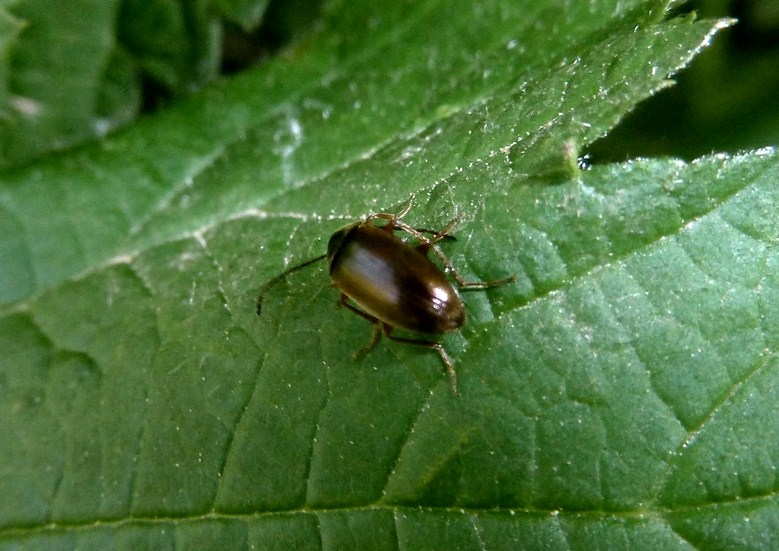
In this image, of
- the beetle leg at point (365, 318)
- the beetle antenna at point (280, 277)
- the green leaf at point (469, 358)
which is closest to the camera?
the green leaf at point (469, 358)

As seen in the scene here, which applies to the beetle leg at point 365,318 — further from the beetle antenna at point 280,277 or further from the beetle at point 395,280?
the beetle antenna at point 280,277

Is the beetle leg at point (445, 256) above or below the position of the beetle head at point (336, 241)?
below

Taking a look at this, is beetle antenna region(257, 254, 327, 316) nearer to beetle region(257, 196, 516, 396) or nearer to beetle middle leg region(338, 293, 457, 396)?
beetle region(257, 196, 516, 396)

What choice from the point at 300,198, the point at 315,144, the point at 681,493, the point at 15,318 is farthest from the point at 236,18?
the point at 681,493

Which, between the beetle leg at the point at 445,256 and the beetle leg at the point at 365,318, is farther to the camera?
the beetle leg at the point at 365,318

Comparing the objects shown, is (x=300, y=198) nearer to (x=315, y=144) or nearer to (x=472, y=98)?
(x=315, y=144)

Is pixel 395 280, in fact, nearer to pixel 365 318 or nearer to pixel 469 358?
pixel 365 318

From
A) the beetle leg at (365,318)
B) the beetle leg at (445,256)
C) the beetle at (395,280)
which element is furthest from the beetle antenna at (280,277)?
the beetle leg at (445,256)
